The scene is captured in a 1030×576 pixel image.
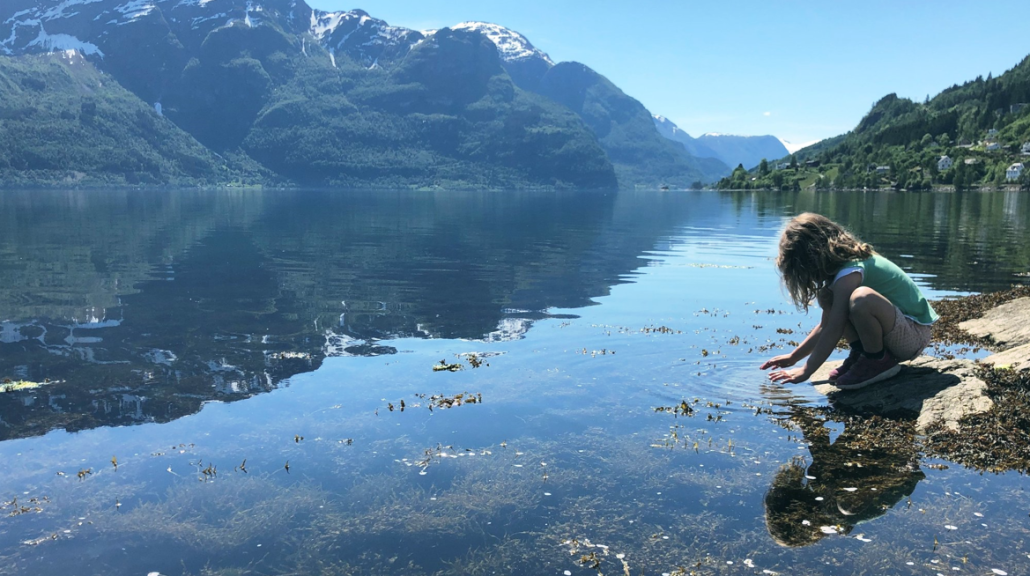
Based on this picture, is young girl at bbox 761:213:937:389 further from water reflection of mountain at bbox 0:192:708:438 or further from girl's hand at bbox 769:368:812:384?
water reflection of mountain at bbox 0:192:708:438

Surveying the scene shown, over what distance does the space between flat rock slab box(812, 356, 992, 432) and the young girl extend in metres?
0.42

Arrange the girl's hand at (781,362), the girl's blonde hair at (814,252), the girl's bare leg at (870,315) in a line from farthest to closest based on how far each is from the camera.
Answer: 1. the girl's hand at (781,362)
2. the girl's blonde hair at (814,252)
3. the girl's bare leg at (870,315)

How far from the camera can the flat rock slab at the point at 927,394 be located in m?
10.4

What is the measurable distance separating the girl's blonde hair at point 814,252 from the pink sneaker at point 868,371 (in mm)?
1670

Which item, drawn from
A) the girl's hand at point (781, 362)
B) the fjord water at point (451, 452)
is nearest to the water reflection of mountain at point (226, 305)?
the fjord water at point (451, 452)

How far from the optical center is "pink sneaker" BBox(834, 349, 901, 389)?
11523 millimetres

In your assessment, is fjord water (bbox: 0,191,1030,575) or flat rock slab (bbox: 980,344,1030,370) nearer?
fjord water (bbox: 0,191,1030,575)

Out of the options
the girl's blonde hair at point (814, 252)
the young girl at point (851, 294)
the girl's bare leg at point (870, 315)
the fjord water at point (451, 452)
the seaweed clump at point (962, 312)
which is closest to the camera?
the fjord water at point (451, 452)

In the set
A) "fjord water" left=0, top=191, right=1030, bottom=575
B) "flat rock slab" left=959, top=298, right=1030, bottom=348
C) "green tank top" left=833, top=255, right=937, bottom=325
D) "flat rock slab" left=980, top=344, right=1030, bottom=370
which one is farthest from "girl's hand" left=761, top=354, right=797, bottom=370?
"flat rock slab" left=959, top=298, right=1030, bottom=348

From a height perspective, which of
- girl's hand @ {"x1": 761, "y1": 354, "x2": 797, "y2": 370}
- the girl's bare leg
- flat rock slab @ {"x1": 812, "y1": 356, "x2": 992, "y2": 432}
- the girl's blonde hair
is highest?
the girl's blonde hair

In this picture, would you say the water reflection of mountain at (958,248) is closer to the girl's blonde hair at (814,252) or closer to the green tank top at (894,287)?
the green tank top at (894,287)

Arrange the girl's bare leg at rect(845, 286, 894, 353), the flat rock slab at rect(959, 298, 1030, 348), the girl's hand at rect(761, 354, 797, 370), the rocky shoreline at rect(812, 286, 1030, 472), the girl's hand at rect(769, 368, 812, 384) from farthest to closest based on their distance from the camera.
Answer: the flat rock slab at rect(959, 298, 1030, 348) → the girl's hand at rect(761, 354, 797, 370) → the girl's hand at rect(769, 368, 812, 384) → the girl's bare leg at rect(845, 286, 894, 353) → the rocky shoreline at rect(812, 286, 1030, 472)

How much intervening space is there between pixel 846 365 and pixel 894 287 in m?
1.84

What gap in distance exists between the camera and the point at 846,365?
12.1 m
